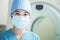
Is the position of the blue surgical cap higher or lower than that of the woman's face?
higher

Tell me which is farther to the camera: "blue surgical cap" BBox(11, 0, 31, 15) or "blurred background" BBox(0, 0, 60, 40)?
"blurred background" BBox(0, 0, 60, 40)

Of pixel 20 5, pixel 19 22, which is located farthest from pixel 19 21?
pixel 20 5

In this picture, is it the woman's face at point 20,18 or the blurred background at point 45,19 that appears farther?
the blurred background at point 45,19

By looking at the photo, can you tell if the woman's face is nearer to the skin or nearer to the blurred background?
the skin

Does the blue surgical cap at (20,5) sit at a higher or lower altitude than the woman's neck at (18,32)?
higher

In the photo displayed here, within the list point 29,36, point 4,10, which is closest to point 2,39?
point 29,36

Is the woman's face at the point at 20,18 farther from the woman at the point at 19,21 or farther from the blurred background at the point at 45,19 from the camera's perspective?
the blurred background at the point at 45,19

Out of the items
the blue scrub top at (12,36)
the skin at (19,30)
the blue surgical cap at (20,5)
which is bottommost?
the blue scrub top at (12,36)

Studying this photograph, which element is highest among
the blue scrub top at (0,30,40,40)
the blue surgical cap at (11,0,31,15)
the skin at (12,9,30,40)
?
the blue surgical cap at (11,0,31,15)

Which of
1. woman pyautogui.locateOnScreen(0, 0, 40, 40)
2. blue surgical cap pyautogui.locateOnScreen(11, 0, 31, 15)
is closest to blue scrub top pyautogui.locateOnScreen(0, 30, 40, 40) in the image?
woman pyautogui.locateOnScreen(0, 0, 40, 40)

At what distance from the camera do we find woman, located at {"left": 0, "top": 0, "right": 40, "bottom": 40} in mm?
1200

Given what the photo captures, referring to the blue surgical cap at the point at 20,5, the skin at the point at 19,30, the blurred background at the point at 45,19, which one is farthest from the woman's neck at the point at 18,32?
the blurred background at the point at 45,19

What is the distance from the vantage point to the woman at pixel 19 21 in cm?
120

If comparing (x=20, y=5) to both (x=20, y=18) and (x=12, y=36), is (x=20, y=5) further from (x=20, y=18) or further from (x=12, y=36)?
(x=12, y=36)
